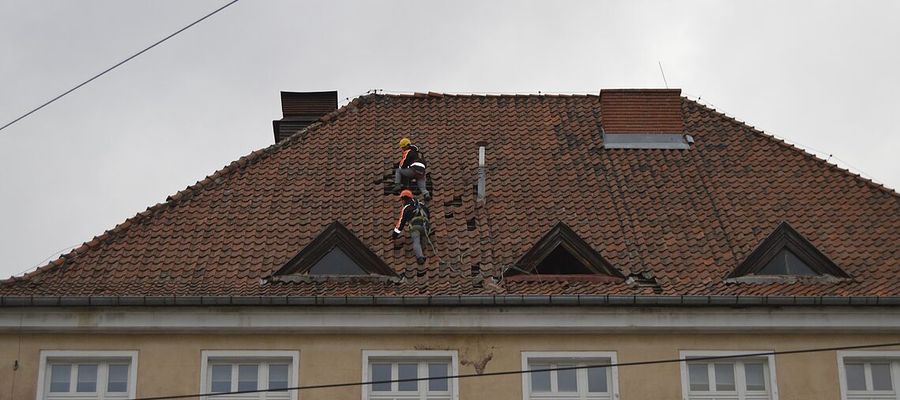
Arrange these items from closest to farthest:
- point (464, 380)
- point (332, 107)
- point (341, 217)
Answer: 1. point (464, 380)
2. point (341, 217)
3. point (332, 107)

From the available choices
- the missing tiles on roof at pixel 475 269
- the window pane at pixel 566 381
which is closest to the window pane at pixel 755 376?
the window pane at pixel 566 381

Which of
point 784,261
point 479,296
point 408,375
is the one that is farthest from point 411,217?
point 784,261

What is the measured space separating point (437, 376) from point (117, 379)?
404 centimetres

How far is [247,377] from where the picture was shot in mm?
21625

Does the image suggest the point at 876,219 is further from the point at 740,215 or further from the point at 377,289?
the point at 377,289

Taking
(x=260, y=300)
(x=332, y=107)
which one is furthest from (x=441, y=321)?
(x=332, y=107)

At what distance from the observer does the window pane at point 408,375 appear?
2155 centimetres

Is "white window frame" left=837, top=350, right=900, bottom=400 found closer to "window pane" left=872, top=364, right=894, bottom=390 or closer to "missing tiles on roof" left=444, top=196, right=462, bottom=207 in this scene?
"window pane" left=872, top=364, right=894, bottom=390

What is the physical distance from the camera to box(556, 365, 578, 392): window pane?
2156 centimetres

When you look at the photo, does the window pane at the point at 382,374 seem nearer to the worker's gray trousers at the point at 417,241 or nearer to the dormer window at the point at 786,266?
the worker's gray trousers at the point at 417,241

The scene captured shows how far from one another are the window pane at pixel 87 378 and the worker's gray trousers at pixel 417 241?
A: 4503 millimetres

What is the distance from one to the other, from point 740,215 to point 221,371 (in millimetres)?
7915

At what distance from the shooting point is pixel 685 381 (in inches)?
847

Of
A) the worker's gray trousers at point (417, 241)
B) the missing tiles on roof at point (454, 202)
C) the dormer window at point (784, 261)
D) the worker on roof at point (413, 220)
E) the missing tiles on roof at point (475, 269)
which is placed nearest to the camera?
the missing tiles on roof at point (475, 269)
